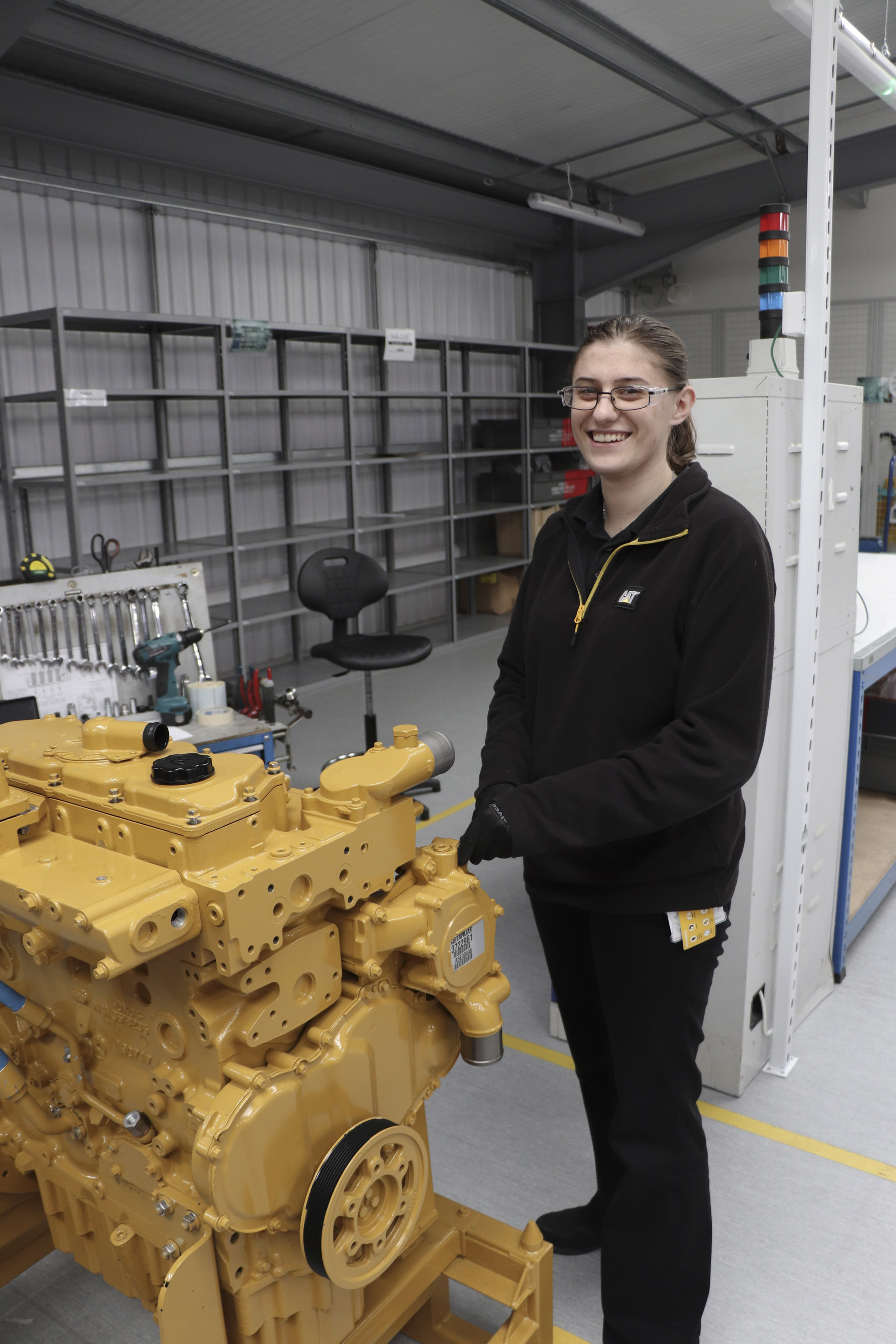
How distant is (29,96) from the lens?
14.0 feet

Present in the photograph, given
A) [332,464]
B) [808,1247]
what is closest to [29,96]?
[332,464]

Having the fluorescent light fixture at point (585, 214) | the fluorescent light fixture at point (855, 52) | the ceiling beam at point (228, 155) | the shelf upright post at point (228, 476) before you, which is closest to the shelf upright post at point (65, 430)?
the shelf upright post at point (228, 476)

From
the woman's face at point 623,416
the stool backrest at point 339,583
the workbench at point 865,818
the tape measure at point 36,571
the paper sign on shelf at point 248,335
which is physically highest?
the paper sign on shelf at point 248,335

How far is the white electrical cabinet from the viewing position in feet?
6.31

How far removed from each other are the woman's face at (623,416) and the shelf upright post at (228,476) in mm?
3740

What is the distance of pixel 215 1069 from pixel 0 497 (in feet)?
14.2

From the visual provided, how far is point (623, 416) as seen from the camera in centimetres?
132

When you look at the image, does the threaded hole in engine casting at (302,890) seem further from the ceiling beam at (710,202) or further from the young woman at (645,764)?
the ceiling beam at (710,202)

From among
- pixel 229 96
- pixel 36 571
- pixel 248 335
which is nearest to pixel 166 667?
pixel 36 571

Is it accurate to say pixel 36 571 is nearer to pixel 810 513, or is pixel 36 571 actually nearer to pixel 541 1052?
pixel 541 1052

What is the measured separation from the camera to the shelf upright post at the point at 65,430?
4168 mm

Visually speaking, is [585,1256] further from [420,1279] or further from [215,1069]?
[215,1069]

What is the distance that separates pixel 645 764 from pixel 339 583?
111 inches

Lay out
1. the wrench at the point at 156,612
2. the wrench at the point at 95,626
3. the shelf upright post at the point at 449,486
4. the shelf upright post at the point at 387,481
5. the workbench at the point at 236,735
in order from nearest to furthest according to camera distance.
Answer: the workbench at the point at 236,735, the wrench at the point at 95,626, the wrench at the point at 156,612, the shelf upright post at the point at 449,486, the shelf upright post at the point at 387,481
